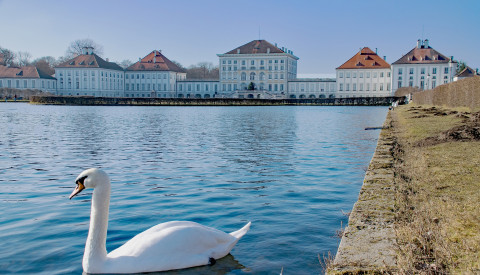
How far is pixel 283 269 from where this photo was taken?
4652 millimetres

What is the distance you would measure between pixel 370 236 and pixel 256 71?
11460 cm

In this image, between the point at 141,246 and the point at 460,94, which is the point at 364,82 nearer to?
the point at 460,94

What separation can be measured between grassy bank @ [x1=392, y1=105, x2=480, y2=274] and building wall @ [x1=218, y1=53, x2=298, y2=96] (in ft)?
349

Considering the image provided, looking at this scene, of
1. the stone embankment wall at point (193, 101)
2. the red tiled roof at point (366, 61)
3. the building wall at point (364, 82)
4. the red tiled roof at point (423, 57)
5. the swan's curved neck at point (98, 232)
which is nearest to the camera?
the swan's curved neck at point (98, 232)

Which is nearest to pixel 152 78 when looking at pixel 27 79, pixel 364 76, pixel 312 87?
pixel 27 79

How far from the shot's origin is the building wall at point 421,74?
98.5 metres

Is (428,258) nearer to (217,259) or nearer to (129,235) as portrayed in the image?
(217,259)

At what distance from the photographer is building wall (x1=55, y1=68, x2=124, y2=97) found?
4532 inches

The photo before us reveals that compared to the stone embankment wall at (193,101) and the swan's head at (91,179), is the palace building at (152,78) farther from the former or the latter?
the swan's head at (91,179)

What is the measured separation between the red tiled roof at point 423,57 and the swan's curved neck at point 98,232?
335 ft

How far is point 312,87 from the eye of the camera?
112 m

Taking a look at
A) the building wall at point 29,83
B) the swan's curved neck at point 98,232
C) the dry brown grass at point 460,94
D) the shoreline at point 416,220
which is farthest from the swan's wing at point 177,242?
the building wall at point 29,83

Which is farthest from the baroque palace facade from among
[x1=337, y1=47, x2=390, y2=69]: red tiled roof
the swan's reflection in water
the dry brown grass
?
the swan's reflection in water

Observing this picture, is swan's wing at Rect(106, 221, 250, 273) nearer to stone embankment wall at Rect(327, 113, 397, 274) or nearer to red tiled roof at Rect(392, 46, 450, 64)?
stone embankment wall at Rect(327, 113, 397, 274)
